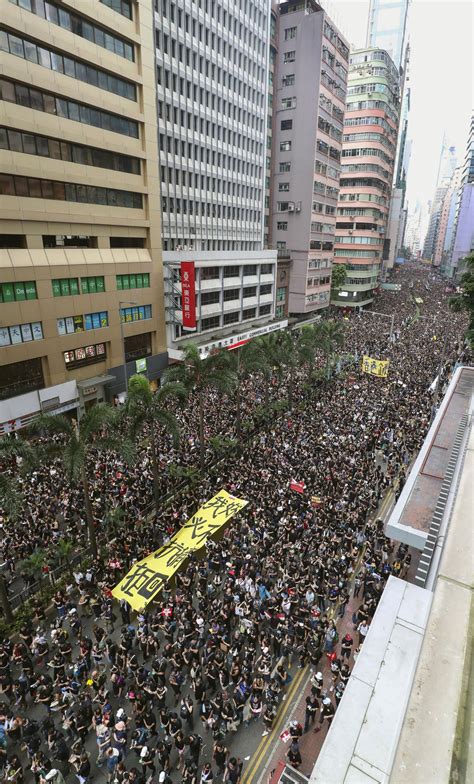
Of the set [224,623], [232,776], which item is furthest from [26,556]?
[232,776]

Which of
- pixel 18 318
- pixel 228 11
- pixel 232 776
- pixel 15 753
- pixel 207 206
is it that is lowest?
pixel 15 753

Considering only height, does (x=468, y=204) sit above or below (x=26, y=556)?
above

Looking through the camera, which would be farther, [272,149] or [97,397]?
[272,149]

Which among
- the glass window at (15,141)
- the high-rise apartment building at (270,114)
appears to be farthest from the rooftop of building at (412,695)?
the high-rise apartment building at (270,114)

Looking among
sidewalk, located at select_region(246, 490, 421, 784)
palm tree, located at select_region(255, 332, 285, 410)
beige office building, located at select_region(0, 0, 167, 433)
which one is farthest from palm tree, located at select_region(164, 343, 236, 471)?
sidewalk, located at select_region(246, 490, 421, 784)

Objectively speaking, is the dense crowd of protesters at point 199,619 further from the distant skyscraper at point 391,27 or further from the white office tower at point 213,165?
the distant skyscraper at point 391,27

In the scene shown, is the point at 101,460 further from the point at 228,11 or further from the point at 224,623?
the point at 228,11
